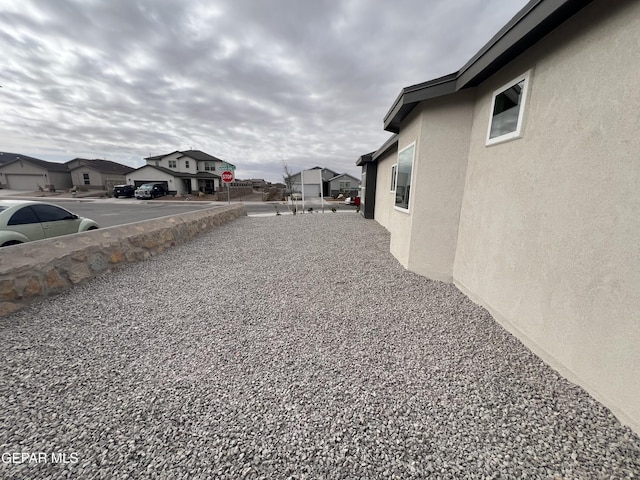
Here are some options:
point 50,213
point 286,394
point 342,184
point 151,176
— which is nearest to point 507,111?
point 286,394

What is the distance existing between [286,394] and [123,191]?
35.2m

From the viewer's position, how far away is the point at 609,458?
162 cm

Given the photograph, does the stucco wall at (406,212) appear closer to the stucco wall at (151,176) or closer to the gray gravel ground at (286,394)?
the gray gravel ground at (286,394)

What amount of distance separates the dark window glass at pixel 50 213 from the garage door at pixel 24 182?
42.7m

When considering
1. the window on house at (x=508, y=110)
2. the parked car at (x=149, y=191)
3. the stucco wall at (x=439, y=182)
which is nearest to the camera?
the window on house at (x=508, y=110)

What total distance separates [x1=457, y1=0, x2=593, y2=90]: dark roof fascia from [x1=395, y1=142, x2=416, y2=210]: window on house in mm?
1507

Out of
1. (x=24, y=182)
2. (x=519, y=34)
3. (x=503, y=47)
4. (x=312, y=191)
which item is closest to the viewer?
(x=519, y=34)

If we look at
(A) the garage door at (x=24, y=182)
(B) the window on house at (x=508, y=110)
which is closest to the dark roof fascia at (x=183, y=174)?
(A) the garage door at (x=24, y=182)

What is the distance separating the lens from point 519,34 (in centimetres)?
265

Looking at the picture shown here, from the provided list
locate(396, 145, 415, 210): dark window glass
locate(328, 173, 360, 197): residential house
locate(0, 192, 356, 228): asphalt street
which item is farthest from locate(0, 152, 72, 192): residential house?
locate(396, 145, 415, 210): dark window glass

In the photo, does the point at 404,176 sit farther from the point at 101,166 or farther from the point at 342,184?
the point at 101,166

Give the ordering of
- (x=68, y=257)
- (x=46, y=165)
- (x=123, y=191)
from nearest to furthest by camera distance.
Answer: (x=68, y=257) → (x=123, y=191) → (x=46, y=165)

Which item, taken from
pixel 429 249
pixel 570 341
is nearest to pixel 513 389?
pixel 570 341

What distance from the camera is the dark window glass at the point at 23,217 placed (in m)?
4.75
